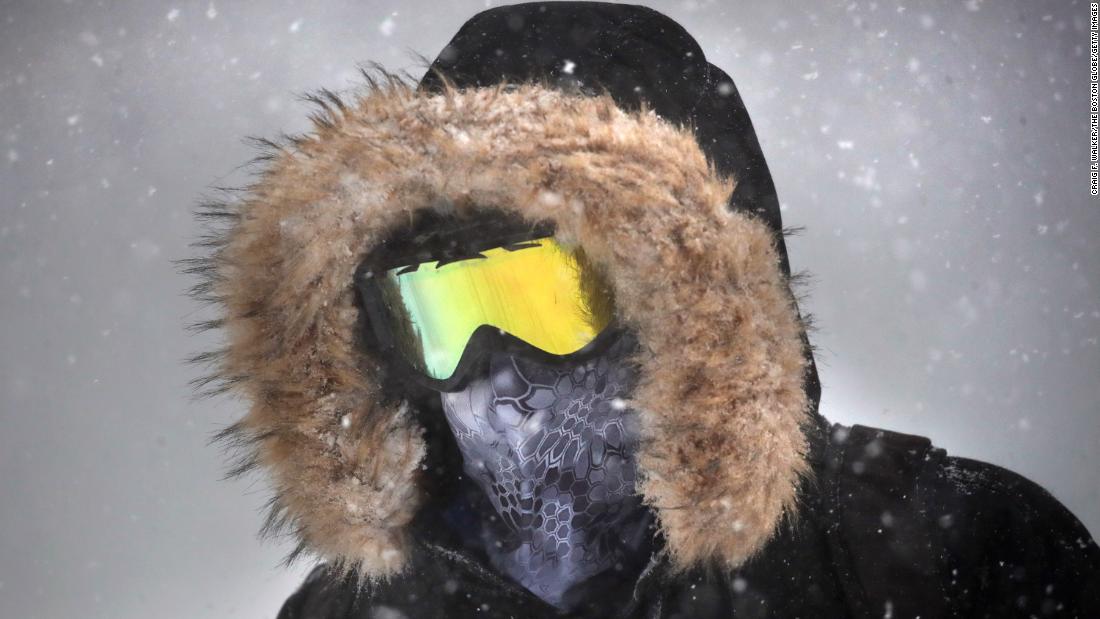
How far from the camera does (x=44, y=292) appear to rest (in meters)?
3.44

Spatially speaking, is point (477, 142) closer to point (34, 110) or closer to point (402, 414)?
point (402, 414)

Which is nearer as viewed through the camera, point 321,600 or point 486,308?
point 486,308

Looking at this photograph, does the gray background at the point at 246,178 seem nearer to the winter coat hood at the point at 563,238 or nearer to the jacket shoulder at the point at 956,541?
the winter coat hood at the point at 563,238

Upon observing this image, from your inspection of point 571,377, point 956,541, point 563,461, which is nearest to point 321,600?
point 563,461

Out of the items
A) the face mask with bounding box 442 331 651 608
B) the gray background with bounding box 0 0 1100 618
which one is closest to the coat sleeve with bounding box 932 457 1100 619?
the face mask with bounding box 442 331 651 608

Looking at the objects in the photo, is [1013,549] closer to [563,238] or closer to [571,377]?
[571,377]

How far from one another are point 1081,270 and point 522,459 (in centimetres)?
298

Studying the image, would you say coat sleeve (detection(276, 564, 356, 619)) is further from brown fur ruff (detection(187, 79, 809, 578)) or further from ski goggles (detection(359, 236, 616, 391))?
ski goggles (detection(359, 236, 616, 391))

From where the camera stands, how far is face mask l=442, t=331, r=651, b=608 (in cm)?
179

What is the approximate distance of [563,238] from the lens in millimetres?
1566

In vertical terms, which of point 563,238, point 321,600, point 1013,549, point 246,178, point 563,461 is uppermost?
point 246,178

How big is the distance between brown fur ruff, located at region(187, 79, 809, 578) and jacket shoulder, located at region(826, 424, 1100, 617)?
182 millimetres

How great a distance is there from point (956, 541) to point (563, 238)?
0.97 metres

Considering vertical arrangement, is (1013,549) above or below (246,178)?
below
